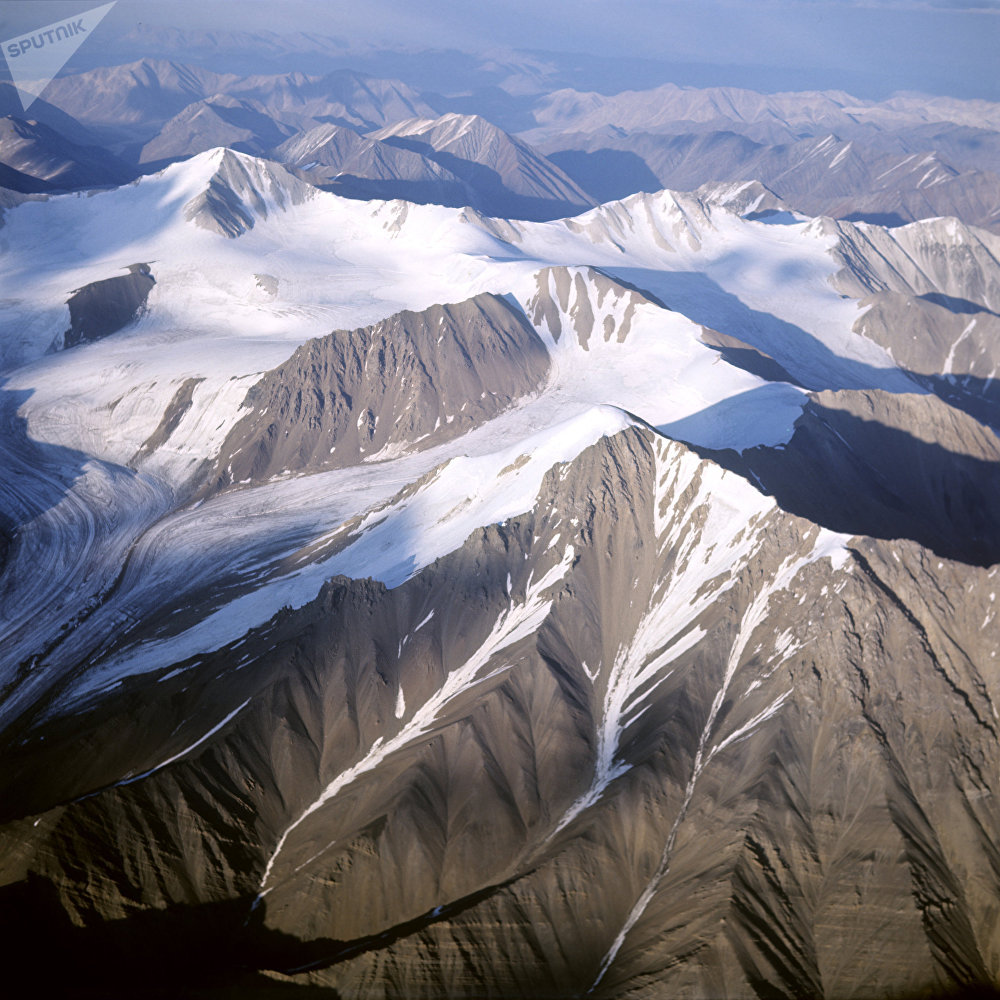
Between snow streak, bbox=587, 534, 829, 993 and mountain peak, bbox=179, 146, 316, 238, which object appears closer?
snow streak, bbox=587, 534, 829, 993

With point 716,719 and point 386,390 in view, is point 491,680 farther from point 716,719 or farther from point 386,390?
point 386,390

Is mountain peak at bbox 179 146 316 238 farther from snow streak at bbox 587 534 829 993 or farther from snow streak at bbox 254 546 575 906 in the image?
snow streak at bbox 587 534 829 993

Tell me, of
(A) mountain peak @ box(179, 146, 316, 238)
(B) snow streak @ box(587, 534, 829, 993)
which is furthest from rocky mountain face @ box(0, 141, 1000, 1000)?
(A) mountain peak @ box(179, 146, 316, 238)

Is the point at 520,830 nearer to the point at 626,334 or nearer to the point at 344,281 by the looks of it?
the point at 626,334

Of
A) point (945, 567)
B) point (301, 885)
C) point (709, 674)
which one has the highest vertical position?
point (945, 567)

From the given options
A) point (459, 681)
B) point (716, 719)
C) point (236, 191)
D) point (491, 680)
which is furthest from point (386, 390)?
point (236, 191)

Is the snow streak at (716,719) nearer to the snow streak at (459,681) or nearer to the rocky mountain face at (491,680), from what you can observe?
the rocky mountain face at (491,680)

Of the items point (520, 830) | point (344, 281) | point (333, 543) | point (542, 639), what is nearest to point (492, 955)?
point (520, 830)

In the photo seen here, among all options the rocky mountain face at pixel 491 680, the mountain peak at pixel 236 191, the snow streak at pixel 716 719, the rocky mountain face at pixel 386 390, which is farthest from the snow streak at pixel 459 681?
the mountain peak at pixel 236 191

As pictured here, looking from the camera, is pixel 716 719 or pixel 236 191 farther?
pixel 236 191
